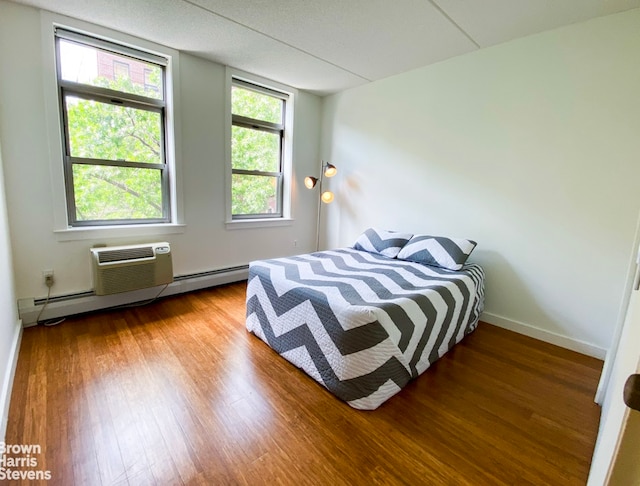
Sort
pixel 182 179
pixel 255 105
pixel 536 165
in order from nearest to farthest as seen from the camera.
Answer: pixel 536 165
pixel 182 179
pixel 255 105

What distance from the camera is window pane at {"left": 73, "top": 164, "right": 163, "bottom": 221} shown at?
2594mm

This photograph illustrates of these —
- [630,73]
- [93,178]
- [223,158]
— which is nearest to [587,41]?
[630,73]

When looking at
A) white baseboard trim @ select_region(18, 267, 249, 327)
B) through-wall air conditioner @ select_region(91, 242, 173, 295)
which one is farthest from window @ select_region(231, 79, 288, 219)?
through-wall air conditioner @ select_region(91, 242, 173, 295)

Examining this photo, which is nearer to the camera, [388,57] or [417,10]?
[417,10]

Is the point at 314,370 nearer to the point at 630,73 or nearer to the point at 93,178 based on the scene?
the point at 93,178

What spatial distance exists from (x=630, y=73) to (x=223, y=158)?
3488mm

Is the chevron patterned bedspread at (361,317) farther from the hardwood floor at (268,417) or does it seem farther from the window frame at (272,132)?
the window frame at (272,132)

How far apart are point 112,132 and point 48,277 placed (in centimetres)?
137

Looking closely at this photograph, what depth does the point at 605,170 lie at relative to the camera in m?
2.13

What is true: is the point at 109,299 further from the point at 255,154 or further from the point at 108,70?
the point at 255,154

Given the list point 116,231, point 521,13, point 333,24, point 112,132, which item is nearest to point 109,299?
point 116,231

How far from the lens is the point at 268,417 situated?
60.0 inches

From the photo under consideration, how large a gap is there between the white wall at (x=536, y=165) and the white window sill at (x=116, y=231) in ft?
8.14

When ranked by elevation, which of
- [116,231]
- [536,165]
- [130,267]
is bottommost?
[130,267]
